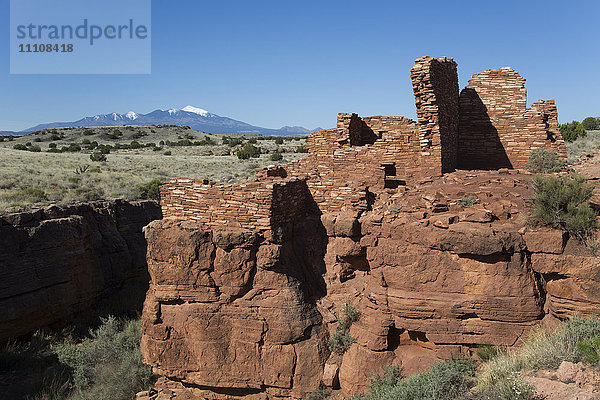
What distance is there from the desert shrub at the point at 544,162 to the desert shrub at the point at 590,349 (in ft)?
18.7

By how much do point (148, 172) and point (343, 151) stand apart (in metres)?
25.2

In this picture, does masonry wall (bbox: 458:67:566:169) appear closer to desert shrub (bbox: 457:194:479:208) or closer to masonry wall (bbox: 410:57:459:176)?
masonry wall (bbox: 410:57:459:176)

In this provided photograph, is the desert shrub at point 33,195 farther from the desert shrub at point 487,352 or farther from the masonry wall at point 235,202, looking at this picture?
the desert shrub at point 487,352

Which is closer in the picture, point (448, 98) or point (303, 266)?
point (303, 266)

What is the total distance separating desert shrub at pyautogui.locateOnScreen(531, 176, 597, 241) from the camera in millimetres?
6512

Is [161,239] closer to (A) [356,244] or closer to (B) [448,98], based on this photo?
(A) [356,244]

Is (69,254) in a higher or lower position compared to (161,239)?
lower

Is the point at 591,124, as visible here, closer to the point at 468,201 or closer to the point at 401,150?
the point at 401,150

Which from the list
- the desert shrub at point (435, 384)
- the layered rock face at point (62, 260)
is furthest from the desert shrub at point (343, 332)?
the layered rock face at point (62, 260)

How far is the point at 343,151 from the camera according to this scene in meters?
9.75

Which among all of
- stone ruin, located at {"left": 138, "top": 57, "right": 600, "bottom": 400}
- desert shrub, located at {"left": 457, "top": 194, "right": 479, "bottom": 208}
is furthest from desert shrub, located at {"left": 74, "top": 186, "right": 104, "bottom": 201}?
desert shrub, located at {"left": 457, "top": 194, "right": 479, "bottom": 208}

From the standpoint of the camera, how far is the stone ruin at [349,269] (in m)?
6.66

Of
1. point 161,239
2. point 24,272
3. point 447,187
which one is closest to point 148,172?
point 24,272

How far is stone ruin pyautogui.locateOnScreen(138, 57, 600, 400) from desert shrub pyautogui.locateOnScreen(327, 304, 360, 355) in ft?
0.43
